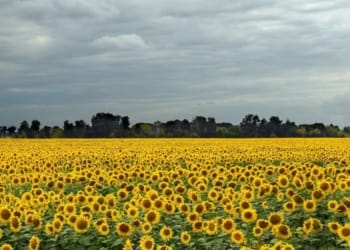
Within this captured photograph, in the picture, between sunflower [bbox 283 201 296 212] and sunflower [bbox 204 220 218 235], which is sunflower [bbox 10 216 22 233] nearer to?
sunflower [bbox 204 220 218 235]

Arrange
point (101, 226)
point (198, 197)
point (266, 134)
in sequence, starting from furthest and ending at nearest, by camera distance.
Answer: point (266, 134)
point (198, 197)
point (101, 226)

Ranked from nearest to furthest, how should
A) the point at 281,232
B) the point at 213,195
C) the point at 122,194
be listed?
the point at 281,232, the point at 213,195, the point at 122,194

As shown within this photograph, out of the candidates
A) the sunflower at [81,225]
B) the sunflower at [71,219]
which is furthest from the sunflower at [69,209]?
the sunflower at [81,225]

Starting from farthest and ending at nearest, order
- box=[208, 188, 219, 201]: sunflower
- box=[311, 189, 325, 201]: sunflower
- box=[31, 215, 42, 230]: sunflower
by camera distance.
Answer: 1. box=[208, 188, 219, 201]: sunflower
2. box=[311, 189, 325, 201]: sunflower
3. box=[31, 215, 42, 230]: sunflower

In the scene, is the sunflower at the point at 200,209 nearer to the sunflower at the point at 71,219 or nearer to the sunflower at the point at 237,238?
the sunflower at the point at 237,238

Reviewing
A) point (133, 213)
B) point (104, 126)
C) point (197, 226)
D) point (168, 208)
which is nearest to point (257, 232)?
point (197, 226)

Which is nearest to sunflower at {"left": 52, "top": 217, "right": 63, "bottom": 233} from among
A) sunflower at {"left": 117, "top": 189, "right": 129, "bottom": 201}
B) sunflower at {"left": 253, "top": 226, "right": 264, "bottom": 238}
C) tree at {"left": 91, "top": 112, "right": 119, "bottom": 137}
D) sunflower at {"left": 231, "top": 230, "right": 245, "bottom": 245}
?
sunflower at {"left": 231, "top": 230, "right": 245, "bottom": 245}

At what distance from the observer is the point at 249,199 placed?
11477 millimetres

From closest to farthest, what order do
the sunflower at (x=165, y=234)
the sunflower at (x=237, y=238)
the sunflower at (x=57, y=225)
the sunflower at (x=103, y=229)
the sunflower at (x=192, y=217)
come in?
the sunflower at (x=237, y=238) < the sunflower at (x=165, y=234) < the sunflower at (x=103, y=229) < the sunflower at (x=57, y=225) < the sunflower at (x=192, y=217)

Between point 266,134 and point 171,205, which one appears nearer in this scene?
point 171,205

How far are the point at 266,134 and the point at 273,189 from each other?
193 feet

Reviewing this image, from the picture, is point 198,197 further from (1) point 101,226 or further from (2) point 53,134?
(2) point 53,134

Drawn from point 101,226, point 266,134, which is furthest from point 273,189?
point 266,134

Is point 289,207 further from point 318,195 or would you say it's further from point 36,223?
point 36,223
